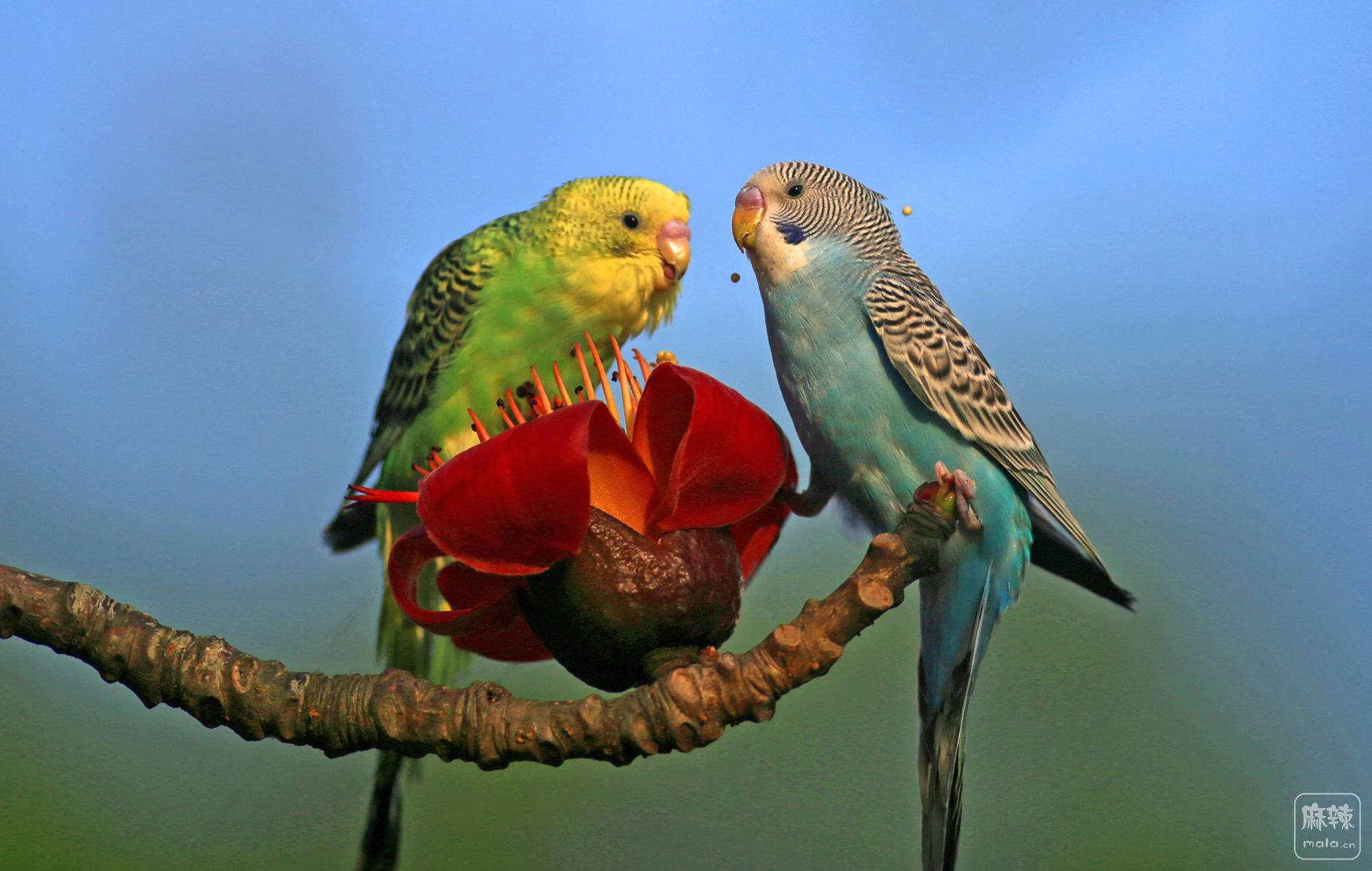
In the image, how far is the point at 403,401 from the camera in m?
1.35

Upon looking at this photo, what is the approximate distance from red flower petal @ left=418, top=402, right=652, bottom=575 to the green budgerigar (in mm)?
681

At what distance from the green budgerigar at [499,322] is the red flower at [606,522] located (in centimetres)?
Answer: 59

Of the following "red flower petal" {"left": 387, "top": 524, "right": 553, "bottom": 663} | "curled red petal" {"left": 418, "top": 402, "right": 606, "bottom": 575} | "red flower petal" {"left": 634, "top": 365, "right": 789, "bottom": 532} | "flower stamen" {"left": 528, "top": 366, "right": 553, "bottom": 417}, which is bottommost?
"red flower petal" {"left": 387, "top": 524, "right": 553, "bottom": 663}

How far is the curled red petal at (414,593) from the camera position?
640 mm

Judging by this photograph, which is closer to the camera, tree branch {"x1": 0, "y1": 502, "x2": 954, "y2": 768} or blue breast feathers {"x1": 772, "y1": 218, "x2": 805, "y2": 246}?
tree branch {"x1": 0, "y1": 502, "x2": 954, "y2": 768}

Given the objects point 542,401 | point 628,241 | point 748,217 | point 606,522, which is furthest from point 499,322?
point 606,522

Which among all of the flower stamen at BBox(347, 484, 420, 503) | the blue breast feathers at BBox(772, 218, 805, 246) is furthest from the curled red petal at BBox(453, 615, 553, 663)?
the blue breast feathers at BBox(772, 218, 805, 246)

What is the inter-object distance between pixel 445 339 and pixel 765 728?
806mm

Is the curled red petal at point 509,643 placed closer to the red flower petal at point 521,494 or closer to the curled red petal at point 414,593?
the curled red petal at point 414,593

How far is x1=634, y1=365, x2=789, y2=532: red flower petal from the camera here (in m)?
0.58

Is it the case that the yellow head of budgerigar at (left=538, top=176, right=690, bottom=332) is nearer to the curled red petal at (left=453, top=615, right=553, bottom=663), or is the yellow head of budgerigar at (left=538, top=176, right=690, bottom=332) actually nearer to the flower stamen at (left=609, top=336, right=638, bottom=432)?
the flower stamen at (left=609, top=336, right=638, bottom=432)

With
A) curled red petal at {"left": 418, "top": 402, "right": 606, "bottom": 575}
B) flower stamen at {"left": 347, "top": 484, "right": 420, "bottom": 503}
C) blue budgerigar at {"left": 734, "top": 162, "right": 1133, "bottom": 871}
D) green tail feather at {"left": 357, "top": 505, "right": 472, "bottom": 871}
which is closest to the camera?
curled red petal at {"left": 418, "top": 402, "right": 606, "bottom": 575}

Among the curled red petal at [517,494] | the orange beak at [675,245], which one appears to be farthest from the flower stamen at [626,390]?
the orange beak at [675,245]

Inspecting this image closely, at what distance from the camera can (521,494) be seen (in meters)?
0.54
